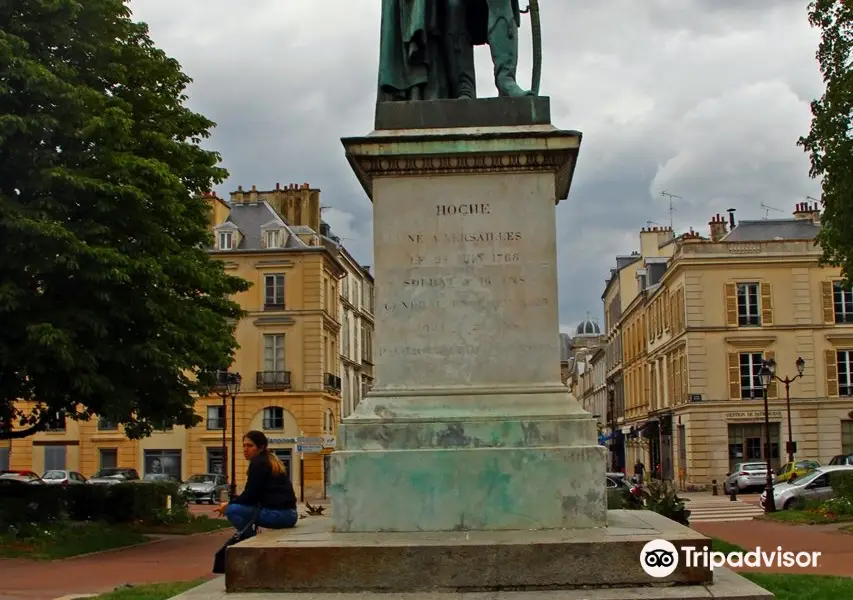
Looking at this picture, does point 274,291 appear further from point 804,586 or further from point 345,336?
point 804,586

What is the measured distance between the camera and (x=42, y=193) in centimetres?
2075

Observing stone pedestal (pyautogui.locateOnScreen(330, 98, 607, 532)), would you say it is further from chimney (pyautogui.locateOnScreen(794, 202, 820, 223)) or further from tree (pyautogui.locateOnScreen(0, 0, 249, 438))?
chimney (pyautogui.locateOnScreen(794, 202, 820, 223))

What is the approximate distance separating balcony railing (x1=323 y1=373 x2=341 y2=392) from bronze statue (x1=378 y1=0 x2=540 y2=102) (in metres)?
48.6

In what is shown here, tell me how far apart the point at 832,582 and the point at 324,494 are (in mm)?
43615

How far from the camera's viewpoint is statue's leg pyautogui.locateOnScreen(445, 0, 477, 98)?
9.75 meters

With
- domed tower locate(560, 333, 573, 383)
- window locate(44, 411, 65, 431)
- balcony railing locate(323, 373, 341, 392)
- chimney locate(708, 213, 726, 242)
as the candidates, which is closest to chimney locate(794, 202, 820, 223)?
chimney locate(708, 213, 726, 242)

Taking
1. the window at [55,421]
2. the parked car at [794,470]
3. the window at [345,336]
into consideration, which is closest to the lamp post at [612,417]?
the window at [345,336]

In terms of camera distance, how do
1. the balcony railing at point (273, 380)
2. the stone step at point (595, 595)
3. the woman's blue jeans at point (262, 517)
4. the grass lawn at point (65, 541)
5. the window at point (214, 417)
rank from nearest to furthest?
the stone step at point (595, 595)
the woman's blue jeans at point (262, 517)
the grass lawn at point (65, 541)
the balcony railing at point (273, 380)
the window at point (214, 417)

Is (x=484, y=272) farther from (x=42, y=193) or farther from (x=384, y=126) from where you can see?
(x=42, y=193)

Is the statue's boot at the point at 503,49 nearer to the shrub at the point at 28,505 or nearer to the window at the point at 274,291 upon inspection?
the shrub at the point at 28,505

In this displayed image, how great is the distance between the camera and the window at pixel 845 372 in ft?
176

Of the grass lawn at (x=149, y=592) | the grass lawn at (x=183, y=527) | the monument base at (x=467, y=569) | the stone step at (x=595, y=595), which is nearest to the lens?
the stone step at (x=595, y=595)

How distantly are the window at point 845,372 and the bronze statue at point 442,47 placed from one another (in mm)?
48680

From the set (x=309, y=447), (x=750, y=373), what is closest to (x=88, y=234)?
(x=309, y=447)
